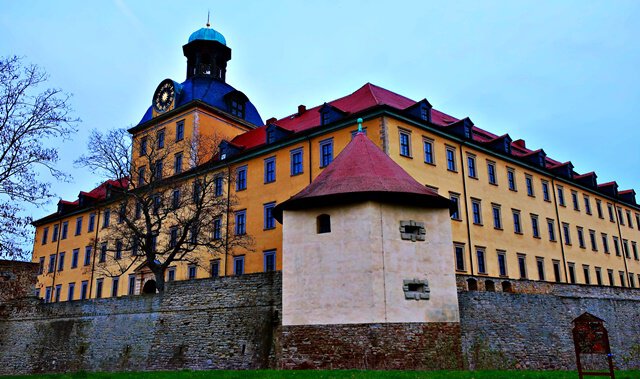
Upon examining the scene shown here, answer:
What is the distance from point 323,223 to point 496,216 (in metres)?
17.4

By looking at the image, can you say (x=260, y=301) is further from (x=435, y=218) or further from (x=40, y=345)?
(x=40, y=345)

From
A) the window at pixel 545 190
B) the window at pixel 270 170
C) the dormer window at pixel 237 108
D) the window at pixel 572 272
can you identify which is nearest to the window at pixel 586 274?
the window at pixel 572 272

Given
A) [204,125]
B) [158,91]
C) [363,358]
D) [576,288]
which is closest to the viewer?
[363,358]

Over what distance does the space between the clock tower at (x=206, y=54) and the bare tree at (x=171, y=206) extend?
694 centimetres

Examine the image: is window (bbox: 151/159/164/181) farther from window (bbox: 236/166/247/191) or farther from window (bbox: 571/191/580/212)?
window (bbox: 571/191/580/212)

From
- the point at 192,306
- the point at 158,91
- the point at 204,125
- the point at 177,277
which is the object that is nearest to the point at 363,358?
the point at 192,306

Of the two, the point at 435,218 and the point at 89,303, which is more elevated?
the point at 435,218

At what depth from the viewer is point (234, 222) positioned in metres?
33.6

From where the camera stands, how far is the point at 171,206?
2875 cm

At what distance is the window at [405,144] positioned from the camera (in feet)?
91.8

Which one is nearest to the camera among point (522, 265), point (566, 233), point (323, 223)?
point (323, 223)

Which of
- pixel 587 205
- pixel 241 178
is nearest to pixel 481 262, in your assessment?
pixel 241 178

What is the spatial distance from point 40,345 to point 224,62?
83.5 ft

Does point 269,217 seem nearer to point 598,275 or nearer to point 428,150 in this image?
point 428,150
